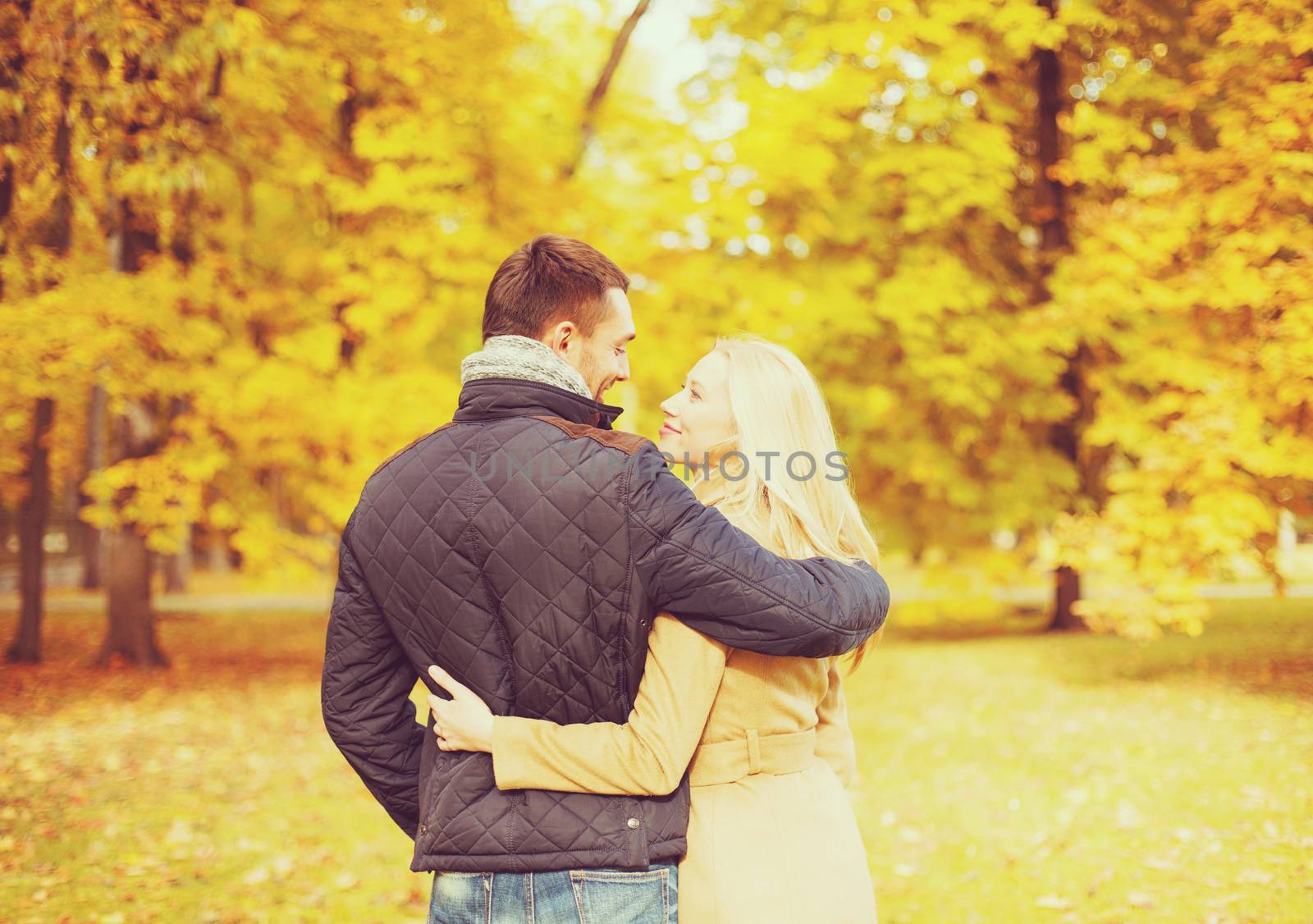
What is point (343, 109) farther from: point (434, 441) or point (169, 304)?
point (434, 441)

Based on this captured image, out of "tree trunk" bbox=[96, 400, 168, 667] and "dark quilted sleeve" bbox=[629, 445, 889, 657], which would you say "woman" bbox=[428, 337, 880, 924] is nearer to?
"dark quilted sleeve" bbox=[629, 445, 889, 657]

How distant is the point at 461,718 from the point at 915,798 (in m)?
5.98

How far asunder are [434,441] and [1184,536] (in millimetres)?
8749

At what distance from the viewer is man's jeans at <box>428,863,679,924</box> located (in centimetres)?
198

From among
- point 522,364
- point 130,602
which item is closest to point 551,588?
point 522,364

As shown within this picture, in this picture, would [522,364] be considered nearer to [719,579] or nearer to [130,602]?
[719,579]

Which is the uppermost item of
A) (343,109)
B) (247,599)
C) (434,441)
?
(343,109)

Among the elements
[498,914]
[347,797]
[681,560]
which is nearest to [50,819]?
[347,797]

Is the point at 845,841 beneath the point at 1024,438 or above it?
beneath

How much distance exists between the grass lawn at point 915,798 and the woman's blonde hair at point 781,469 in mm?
3543

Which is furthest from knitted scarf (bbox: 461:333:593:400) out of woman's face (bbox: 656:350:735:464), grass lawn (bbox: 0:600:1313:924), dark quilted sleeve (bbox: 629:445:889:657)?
grass lawn (bbox: 0:600:1313:924)

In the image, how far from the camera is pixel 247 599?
2603 cm

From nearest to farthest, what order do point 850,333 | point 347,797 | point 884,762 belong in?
1. point 347,797
2. point 884,762
3. point 850,333

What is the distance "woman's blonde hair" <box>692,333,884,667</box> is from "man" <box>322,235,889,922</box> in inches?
8.1
